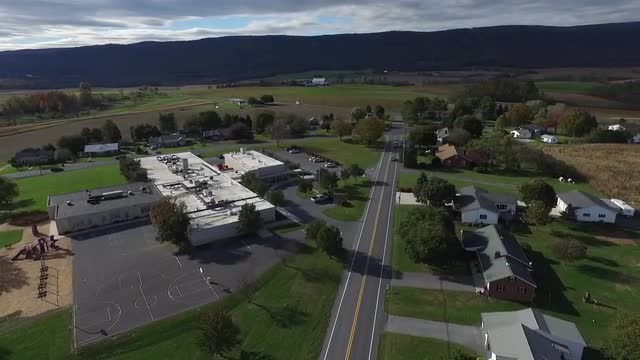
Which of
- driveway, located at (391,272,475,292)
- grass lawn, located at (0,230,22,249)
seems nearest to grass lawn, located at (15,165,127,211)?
grass lawn, located at (0,230,22,249)

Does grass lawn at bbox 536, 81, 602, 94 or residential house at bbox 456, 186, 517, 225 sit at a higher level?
grass lawn at bbox 536, 81, 602, 94

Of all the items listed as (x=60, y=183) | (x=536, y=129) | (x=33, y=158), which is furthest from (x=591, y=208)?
(x=33, y=158)

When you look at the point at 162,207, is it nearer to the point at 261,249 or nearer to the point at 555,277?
the point at 261,249

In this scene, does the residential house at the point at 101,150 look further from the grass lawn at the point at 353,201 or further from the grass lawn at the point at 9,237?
the grass lawn at the point at 353,201

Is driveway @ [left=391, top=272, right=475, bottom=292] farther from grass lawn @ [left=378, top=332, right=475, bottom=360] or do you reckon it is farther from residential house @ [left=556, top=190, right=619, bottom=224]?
residential house @ [left=556, top=190, right=619, bottom=224]

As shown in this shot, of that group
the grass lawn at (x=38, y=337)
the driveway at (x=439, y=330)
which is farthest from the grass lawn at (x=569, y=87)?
the grass lawn at (x=38, y=337)

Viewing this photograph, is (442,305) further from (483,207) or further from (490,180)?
(490,180)
